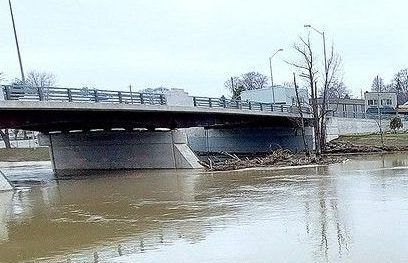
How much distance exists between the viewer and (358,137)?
204 feet

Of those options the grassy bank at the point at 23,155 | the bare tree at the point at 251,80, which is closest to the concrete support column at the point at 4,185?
the grassy bank at the point at 23,155

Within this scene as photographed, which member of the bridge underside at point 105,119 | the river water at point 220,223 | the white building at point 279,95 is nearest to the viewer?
the river water at point 220,223

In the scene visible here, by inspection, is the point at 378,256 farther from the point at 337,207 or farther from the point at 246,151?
the point at 246,151

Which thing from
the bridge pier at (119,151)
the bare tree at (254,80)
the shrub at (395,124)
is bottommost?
the shrub at (395,124)

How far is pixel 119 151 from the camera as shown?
48344 millimetres

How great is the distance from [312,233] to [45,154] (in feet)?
253

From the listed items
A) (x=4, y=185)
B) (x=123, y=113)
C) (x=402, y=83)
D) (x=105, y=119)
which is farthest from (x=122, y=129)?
A: (x=402, y=83)

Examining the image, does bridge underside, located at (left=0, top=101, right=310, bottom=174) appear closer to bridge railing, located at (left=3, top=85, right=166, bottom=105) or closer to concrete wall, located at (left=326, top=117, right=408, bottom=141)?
bridge railing, located at (left=3, top=85, right=166, bottom=105)

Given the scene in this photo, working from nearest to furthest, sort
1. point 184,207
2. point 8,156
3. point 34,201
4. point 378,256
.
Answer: point 378,256
point 184,207
point 34,201
point 8,156

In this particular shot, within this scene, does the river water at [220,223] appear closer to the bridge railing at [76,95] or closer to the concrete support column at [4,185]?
the concrete support column at [4,185]

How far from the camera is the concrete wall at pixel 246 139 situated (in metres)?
62.5

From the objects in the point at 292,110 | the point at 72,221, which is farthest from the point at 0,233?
the point at 292,110

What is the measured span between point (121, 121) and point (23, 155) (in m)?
Result: 47.7

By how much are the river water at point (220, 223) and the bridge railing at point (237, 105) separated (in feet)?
61.3
